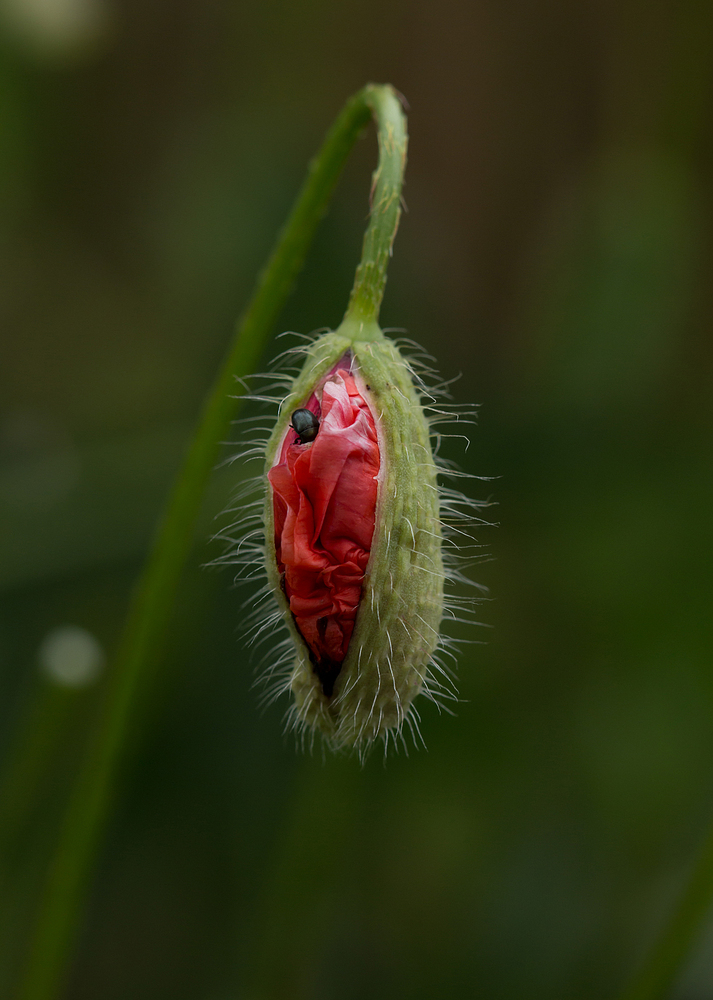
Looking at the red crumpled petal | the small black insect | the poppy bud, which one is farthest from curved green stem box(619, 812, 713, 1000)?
the small black insect

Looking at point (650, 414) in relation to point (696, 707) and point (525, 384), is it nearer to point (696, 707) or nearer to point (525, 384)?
point (525, 384)

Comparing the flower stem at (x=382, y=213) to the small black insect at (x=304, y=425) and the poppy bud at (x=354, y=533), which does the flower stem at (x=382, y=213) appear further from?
the small black insect at (x=304, y=425)

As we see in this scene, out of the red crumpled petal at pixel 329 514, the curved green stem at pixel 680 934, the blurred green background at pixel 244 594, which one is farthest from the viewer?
the blurred green background at pixel 244 594

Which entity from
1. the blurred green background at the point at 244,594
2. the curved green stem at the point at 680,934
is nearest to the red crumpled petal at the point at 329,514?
the blurred green background at the point at 244,594

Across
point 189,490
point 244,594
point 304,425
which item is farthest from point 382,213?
point 244,594

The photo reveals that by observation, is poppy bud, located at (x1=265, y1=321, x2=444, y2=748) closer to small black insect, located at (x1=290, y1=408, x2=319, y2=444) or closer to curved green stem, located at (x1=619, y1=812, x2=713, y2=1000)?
small black insect, located at (x1=290, y1=408, x2=319, y2=444)

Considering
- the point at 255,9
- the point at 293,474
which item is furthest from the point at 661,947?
the point at 255,9
